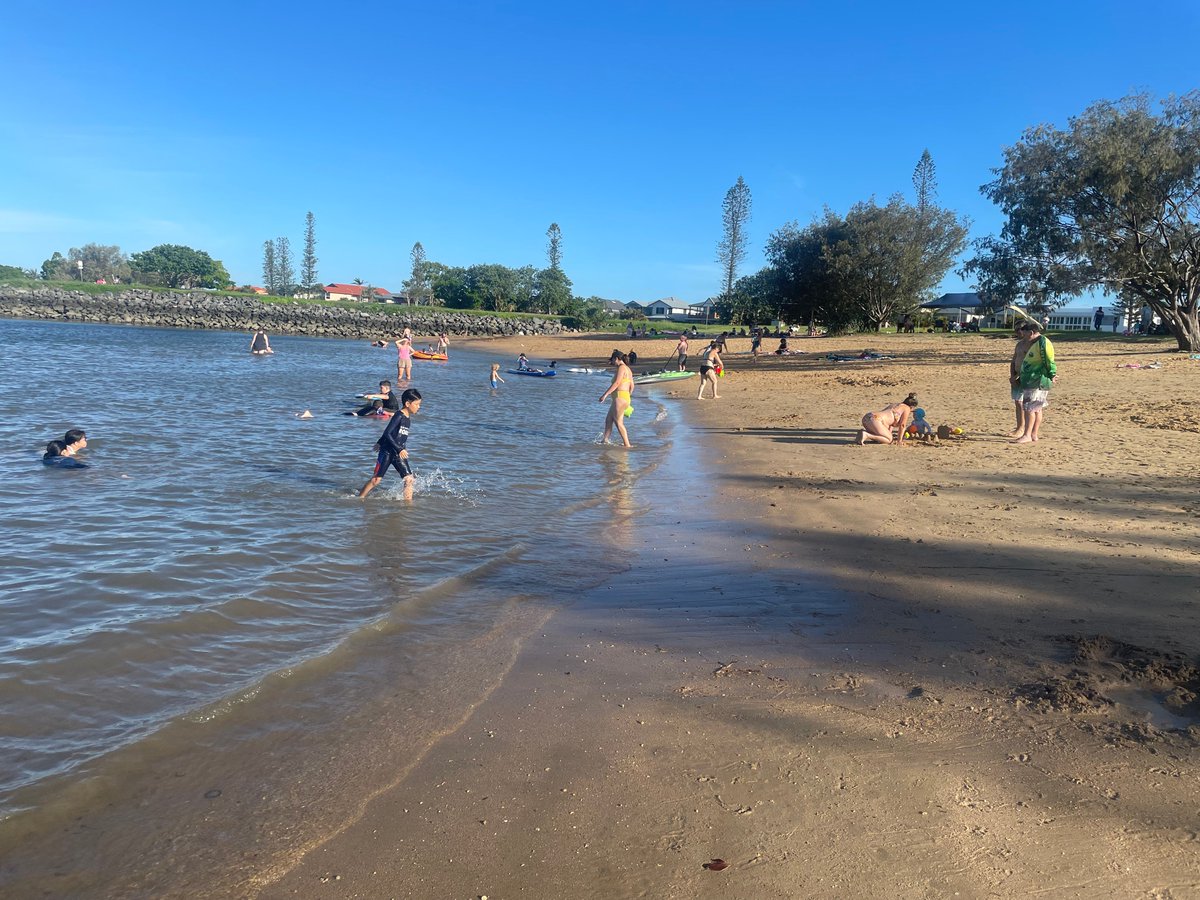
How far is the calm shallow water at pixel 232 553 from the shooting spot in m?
4.51

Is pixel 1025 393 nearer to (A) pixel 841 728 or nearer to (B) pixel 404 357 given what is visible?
(A) pixel 841 728

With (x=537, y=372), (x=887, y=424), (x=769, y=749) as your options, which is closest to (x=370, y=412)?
(x=887, y=424)

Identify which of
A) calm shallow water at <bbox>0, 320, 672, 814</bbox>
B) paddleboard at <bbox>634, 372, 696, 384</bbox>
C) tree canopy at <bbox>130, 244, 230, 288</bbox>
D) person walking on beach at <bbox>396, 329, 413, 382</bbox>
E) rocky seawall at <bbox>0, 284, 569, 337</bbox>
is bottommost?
calm shallow water at <bbox>0, 320, 672, 814</bbox>

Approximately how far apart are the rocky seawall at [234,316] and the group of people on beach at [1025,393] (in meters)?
75.4

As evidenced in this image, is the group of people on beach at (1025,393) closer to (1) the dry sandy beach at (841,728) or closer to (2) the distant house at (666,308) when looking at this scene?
(1) the dry sandy beach at (841,728)

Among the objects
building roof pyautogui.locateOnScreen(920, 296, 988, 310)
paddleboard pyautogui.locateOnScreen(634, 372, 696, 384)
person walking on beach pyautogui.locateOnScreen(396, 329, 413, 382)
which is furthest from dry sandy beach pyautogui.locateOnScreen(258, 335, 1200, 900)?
building roof pyautogui.locateOnScreen(920, 296, 988, 310)

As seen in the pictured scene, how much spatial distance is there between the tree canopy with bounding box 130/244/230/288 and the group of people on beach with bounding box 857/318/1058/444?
136 m

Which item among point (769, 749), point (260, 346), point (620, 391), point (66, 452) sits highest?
point (260, 346)

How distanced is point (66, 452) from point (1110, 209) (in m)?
29.5

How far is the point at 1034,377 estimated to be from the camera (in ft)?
40.7

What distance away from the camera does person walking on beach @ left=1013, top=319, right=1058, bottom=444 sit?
12.2 m

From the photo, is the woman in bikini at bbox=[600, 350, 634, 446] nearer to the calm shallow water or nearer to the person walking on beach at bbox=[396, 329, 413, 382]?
the calm shallow water

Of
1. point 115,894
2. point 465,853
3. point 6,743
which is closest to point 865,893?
point 465,853

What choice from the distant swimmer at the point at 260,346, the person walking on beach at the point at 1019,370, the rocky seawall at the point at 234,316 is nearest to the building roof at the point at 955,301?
the rocky seawall at the point at 234,316
